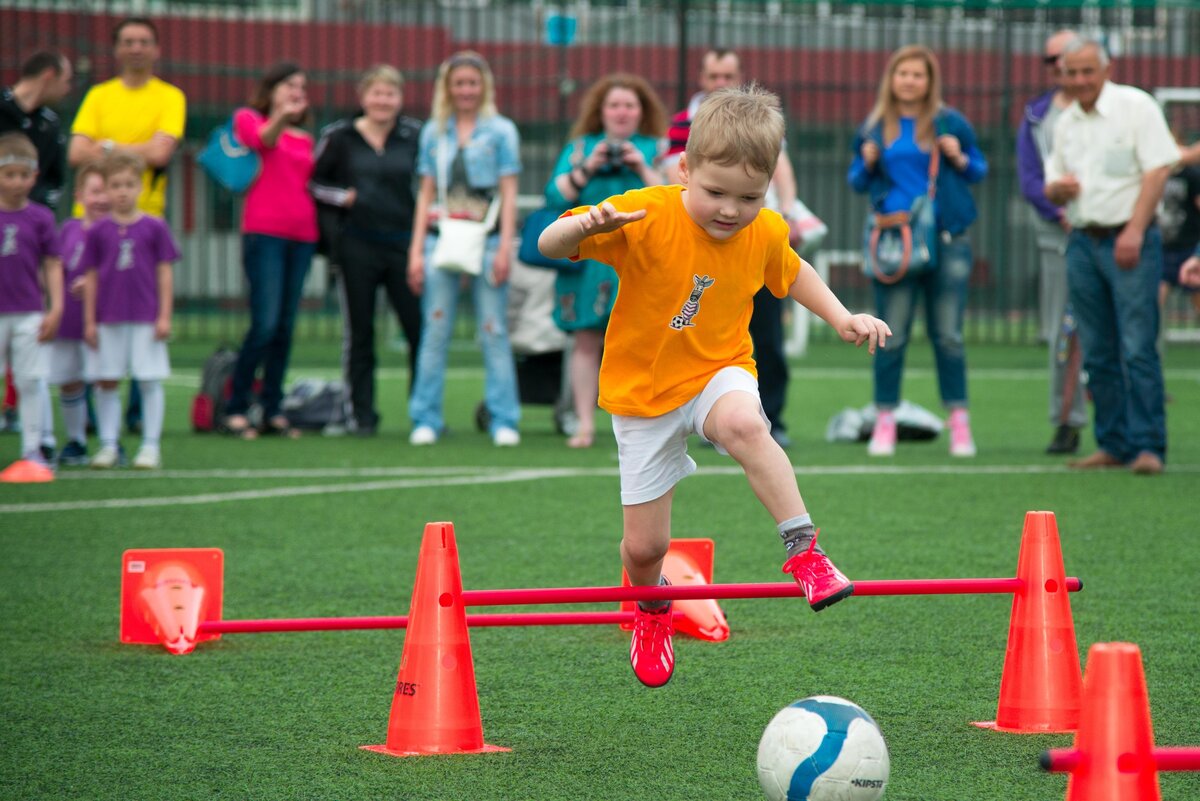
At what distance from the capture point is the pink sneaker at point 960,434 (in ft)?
30.5

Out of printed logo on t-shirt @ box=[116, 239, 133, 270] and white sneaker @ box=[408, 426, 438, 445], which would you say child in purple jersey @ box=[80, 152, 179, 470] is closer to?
printed logo on t-shirt @ box=[116, 239, 133, 270]

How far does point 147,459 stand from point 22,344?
93 cm

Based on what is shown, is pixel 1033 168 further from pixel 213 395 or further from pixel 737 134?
pixel 737 134

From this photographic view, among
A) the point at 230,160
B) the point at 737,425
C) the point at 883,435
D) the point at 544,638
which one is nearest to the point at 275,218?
the point at 230,160

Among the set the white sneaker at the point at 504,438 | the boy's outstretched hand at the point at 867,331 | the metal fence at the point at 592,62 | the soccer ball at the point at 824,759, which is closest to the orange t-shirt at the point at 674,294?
the boy's outstretched hand at the point at 867,331

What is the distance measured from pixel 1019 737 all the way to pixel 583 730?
104 cm

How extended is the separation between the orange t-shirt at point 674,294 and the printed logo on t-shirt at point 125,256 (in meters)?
4.95

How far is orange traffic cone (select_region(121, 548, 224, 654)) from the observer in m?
4.78

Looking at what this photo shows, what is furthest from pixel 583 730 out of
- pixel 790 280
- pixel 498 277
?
pixel 498 277

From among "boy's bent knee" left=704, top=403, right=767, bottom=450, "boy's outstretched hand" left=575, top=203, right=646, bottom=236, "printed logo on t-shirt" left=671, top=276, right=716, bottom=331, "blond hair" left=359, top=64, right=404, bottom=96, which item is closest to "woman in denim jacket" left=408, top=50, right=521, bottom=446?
"blond hair" left=359, top=64, right=404, bottom=96

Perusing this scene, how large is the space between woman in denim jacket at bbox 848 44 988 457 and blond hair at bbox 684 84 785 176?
493 cm

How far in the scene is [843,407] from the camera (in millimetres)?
12945

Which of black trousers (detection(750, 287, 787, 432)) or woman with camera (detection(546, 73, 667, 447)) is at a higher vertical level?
woman with camera (detection(546, 73, 667, 447))

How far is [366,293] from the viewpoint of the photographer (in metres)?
10.4
